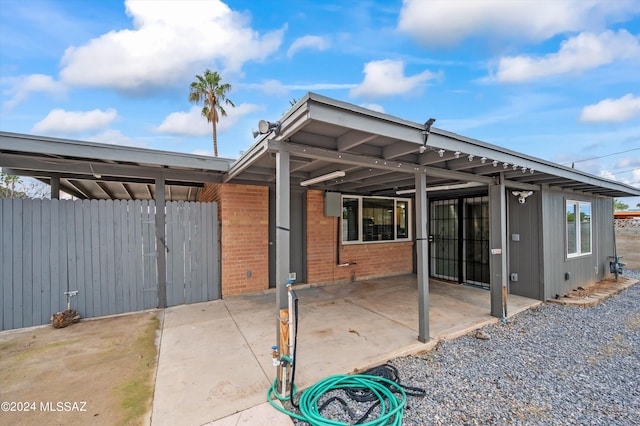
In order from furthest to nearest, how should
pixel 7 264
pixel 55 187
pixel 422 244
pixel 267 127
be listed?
1. pixel 55 187
2. pixel 7 264
3. pixel 422 244
4. pixel 267 127

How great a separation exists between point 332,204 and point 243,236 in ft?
7.35

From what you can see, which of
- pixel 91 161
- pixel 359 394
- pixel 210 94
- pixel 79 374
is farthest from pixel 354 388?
pixel 210 94

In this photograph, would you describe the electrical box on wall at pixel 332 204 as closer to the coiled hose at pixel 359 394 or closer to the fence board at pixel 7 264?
the coiled hose at pixel 359 394

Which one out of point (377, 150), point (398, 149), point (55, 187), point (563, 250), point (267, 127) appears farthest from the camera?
point (563, 250)

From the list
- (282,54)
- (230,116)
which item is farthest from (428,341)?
(230,116)

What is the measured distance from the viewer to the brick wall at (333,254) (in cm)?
628

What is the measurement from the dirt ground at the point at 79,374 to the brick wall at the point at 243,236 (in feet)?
5.29

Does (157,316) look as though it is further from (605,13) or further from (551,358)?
(605,13)

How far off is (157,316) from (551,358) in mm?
5546

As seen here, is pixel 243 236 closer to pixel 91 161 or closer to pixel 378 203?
pixel 91 161

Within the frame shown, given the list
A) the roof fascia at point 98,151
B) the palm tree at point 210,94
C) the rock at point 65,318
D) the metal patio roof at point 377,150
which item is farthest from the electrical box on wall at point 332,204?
the palm tree at point 210,94

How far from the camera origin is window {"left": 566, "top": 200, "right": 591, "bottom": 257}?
6016 mm

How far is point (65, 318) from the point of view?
→ 388cm

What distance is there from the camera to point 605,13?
5922mm
